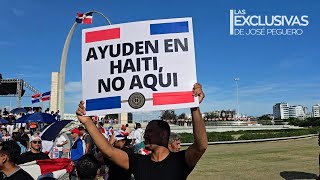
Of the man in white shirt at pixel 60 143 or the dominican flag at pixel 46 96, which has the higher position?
the dominican flag at pixel 46 96

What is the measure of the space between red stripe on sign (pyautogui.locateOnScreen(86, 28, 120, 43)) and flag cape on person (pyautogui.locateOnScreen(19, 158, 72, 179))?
2650 millimetres

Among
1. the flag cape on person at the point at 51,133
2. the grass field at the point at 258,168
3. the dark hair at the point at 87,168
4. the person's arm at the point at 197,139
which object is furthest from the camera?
the grass field at the point at 258,168

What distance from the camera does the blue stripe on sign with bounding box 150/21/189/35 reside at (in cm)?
336

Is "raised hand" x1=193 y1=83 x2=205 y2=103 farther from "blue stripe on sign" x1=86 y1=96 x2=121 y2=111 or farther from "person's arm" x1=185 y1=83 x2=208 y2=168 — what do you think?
"blue stripe on sign" x1=86 y1=96 x2=121 y2=111

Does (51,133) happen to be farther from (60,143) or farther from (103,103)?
(103,103)

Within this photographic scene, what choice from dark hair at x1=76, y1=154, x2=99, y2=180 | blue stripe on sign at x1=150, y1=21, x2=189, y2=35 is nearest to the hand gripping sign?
blue stripe on sign at x1=150, y1=21, x2=189, y2=35

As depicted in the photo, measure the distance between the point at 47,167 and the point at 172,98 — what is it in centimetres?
316

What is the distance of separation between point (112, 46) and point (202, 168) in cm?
1157

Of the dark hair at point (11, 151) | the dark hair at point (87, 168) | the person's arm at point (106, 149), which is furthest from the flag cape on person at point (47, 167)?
the person's arm at point (106, 149)

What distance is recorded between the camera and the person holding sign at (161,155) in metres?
2.98

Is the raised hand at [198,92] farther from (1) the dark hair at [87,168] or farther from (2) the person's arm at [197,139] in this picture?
(1) the dark hair at [87,168]

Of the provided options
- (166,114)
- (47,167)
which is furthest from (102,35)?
(166,114)

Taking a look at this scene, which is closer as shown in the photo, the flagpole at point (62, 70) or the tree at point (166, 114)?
the tree at point (166, 114)

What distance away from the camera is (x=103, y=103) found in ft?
11.0
